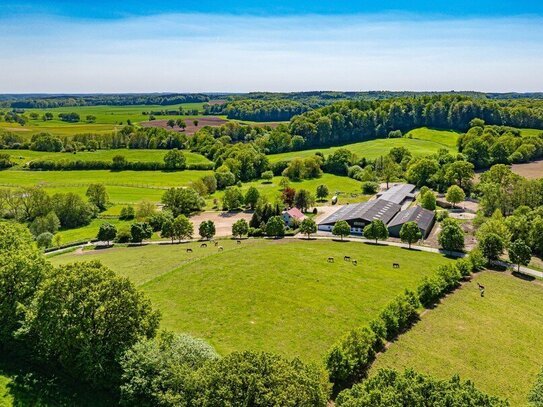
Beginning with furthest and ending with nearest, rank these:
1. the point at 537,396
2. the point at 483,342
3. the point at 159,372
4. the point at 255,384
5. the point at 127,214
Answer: the point at 127,214, the point at 483,342, the point at 537,396, the point at 159,372, the point at 255,384

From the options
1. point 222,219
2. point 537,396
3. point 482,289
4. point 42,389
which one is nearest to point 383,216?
point 482,289

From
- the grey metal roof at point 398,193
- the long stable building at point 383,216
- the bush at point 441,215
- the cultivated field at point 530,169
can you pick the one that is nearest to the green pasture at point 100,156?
the grey metal roof at point 398,193

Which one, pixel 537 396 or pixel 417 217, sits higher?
pixel 537 396

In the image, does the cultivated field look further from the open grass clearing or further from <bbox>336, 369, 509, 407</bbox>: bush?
<bbox>336, 369, 509, 407</bbox>: bush

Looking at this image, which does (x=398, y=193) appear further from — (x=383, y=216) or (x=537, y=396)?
(x=537, y=396)

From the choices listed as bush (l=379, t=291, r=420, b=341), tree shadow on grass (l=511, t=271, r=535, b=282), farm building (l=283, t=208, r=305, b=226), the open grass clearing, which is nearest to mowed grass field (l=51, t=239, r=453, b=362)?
bush (l=379, t=291, r=420, b=341)

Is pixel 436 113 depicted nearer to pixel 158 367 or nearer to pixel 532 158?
pixel 532 158
